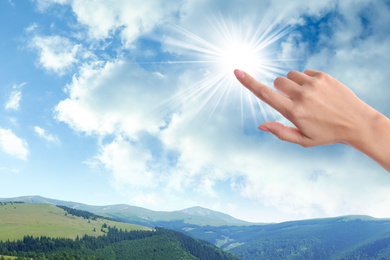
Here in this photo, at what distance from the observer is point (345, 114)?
4.27m

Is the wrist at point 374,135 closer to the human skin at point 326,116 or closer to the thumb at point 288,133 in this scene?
the human skin at point 326,116

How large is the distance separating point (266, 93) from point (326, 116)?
99cm

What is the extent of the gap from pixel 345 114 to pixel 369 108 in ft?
1.14

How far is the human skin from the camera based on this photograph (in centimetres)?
419

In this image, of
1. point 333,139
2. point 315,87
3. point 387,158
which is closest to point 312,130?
point 333,139

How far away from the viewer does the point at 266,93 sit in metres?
4.63

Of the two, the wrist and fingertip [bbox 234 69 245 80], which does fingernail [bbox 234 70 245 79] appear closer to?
fingertip [bbox 234 69 245 80]

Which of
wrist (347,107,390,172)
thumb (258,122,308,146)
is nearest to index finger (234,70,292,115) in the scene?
thumb (258,122,308,146)

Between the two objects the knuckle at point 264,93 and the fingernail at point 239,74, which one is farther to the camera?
the fingernail at point 239,74

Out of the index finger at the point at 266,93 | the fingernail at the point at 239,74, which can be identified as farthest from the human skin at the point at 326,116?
the fingernail at the point at 239,74

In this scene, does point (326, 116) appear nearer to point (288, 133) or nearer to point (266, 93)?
point (288, 133)

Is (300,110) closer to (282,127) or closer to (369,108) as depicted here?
(282,127)

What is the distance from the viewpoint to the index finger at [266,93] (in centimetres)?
450

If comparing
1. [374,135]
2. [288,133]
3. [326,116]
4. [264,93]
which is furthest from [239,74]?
[374,135]
